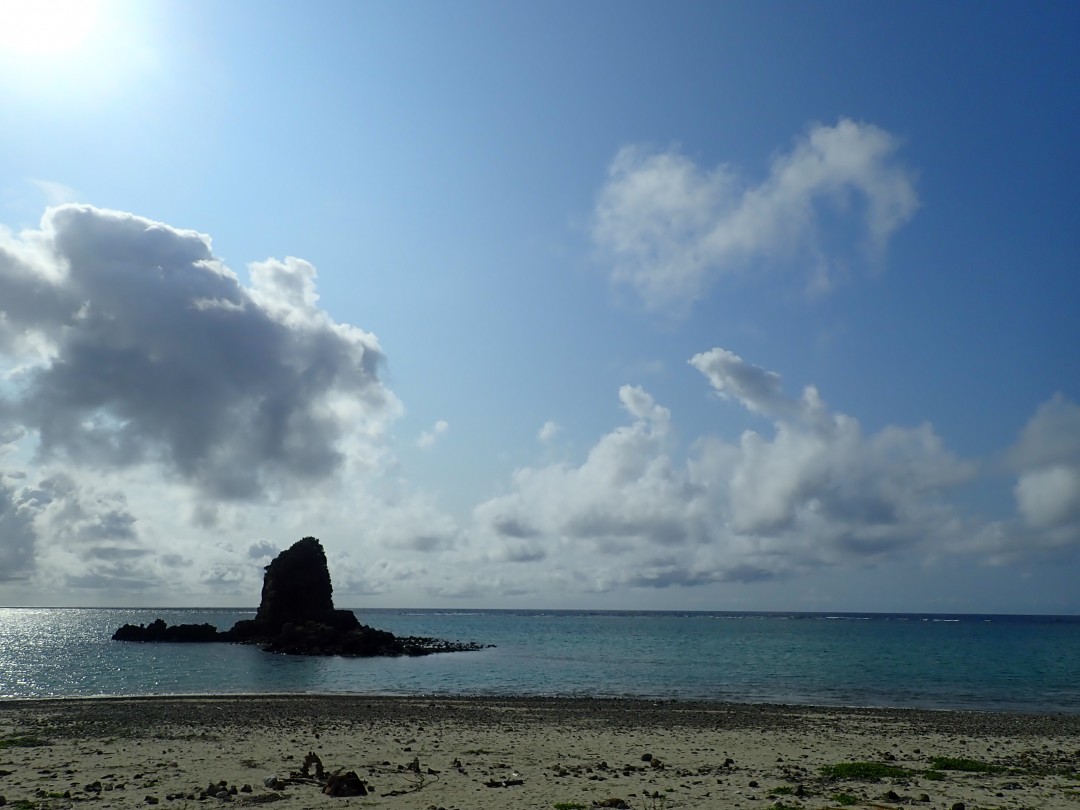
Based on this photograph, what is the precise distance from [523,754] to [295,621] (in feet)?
378

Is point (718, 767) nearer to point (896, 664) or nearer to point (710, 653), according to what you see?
point (896, 664)

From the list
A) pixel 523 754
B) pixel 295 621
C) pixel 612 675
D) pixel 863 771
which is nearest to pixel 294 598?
pixel 295 621

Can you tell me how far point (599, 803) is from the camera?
57.1 ft

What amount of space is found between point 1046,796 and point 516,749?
16.0 m

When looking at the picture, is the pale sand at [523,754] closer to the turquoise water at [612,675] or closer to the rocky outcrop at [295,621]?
the turquoise water at [612,675]

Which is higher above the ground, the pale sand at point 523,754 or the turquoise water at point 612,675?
the pale sand at point 523,754

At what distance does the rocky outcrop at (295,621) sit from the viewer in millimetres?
112688

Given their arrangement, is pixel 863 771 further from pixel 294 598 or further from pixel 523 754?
pixel 294 598

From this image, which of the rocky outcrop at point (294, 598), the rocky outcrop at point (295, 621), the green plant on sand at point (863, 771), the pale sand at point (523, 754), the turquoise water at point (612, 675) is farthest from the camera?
the rocky outcrop at point (294, 598)

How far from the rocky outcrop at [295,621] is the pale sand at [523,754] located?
7522cm

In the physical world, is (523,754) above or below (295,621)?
above

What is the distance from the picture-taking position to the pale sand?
59.6 feet

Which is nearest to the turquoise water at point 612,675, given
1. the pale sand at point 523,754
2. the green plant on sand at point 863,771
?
the pale sand at point 523,754

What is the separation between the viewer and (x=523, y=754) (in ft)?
80.8
